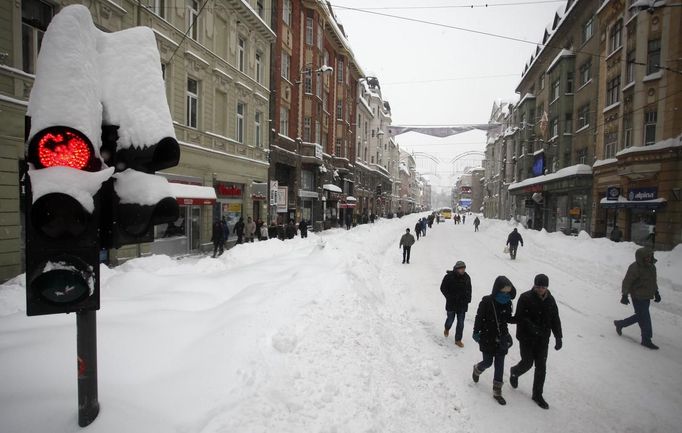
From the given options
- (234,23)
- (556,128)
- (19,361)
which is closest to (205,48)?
(234,23)

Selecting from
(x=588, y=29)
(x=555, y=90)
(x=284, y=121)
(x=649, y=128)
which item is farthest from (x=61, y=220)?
(x=555, y=90)

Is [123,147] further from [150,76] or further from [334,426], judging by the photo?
[334,426]

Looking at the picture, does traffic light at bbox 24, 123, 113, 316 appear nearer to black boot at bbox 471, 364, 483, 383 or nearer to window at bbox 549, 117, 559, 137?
black boot at bbox 471, 364, 483, 383

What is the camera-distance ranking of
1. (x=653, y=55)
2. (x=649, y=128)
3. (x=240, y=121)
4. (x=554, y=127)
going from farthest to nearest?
1. (x=554, y=127)
2. (x=240, y=121)
3. (x=649, y=128)
4. (x=653, y=55)

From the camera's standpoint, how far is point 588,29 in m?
24.7

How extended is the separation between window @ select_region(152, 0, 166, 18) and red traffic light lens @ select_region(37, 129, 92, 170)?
1424cm

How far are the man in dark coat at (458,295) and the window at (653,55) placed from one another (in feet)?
60.8

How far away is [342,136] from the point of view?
37.0 meters

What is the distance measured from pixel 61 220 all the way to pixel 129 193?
0.35m

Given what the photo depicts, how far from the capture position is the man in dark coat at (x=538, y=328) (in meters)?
4.50

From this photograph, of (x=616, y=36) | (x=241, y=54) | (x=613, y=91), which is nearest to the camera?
(x=241, y=54)

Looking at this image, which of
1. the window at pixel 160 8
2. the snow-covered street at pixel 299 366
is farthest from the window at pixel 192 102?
the snow-covered street at pixel 299 366

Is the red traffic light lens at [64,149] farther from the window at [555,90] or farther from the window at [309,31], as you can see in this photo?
the window at [555,90]

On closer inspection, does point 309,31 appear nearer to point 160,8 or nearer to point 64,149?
point 160,8
